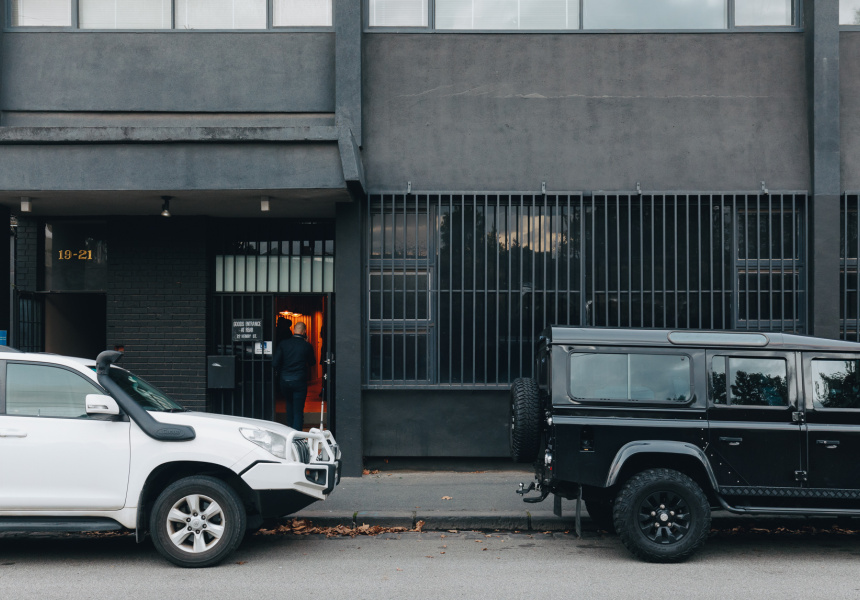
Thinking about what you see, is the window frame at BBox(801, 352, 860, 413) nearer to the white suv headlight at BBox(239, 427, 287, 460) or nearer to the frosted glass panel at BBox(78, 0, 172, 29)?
the white suv headlight at BBox(239, 427, 287, 460)

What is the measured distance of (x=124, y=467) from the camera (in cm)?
647

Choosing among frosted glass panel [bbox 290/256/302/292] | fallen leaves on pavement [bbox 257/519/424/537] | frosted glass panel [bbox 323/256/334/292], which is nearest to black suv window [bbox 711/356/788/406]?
fallen leaves on pavement [bbox 257/519/424/537]

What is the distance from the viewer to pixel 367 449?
10586mm

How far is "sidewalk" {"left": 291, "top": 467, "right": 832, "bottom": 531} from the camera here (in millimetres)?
8062

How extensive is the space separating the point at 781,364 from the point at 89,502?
583cm

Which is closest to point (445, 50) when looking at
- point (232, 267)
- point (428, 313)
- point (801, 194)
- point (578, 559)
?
point (428, 313)

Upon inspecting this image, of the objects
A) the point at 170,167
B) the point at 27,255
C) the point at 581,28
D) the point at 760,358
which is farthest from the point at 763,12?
the point at 27,255

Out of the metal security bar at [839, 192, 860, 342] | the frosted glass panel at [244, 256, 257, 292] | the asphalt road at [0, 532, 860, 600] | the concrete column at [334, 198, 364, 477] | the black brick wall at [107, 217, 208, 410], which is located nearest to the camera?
the asphalt road at [0, 532, 860, 600]

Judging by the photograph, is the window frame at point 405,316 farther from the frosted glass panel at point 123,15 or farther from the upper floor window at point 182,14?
the frosted glass panel at point 123,15

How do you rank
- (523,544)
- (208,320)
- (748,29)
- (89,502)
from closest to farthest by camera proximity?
(89,502) → (523,544) → (748,29) → (208,320)

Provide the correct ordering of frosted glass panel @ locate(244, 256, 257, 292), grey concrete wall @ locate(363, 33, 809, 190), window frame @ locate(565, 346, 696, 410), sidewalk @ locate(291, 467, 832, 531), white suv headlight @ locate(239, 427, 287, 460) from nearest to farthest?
white suv headlight @ locate(239, 427, 287, 460) → window frame @ locate(565, 346, 696, 410) → sidewalk @ locate(291, 467, 832, 531) → grey concrete wall @ locate(363, 33, 809, 190) → frosted glass panel @ locate(244, 256, 257, 292)

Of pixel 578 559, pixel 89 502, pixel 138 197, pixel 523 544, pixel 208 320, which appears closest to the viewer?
pixel 89 502

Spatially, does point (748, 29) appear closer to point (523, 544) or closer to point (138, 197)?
point (523, 544)

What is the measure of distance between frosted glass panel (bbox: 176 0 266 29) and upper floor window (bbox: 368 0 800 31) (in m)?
1.50
